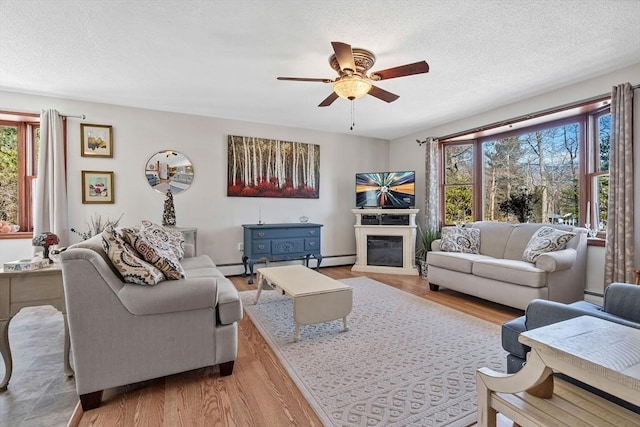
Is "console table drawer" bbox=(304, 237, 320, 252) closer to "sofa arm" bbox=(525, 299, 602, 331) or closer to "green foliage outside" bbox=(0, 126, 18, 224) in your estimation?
"sofa arm" bbox=(525, 299, 602, 331)

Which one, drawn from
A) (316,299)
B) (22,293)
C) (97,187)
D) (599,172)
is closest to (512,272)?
(599,172)

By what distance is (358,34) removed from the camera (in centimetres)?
231

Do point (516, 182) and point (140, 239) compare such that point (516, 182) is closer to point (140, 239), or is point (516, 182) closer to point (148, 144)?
point (140, 239)

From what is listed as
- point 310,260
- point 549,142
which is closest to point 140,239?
point 310,260

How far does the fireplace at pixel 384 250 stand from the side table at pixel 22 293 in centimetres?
412

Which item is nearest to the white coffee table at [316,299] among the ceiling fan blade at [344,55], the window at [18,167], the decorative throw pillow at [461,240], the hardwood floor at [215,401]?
the hardwood floor at [215,401]

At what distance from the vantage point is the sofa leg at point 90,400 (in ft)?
5.16

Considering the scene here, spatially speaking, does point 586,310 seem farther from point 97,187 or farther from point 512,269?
point 97,187

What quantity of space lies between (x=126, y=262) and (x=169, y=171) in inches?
114

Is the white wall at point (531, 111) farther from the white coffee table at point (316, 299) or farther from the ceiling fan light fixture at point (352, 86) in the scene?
the white coffee table at point (316, 299)

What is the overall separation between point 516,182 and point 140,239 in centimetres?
467

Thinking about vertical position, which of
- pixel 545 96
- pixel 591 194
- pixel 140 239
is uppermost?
pixel 545 96

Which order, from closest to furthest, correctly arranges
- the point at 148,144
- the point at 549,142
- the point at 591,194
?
1. the point at 591,194
2. the point at 549,142
3. the point at 148,144

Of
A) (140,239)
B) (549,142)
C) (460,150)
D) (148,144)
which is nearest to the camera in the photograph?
(140,239)
